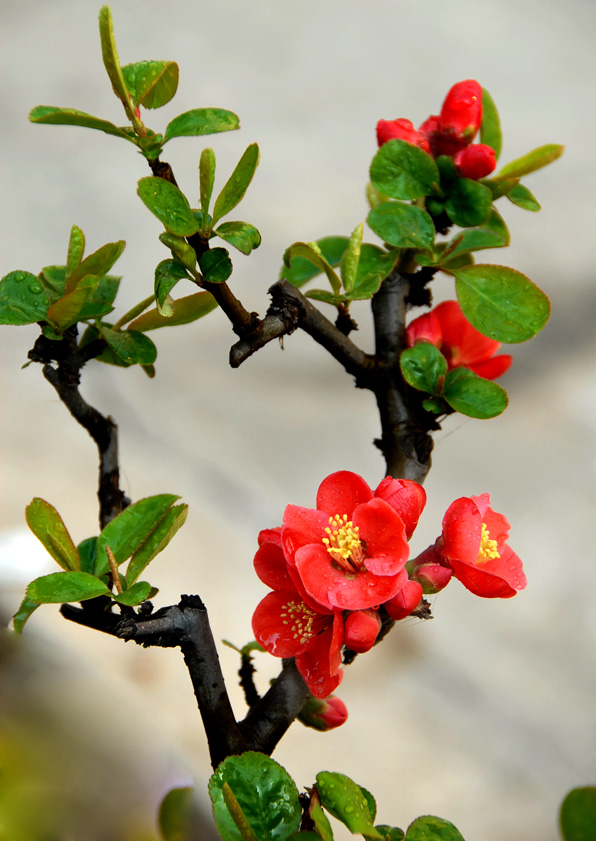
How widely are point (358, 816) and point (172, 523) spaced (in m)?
0.13

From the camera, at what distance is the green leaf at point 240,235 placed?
312mm

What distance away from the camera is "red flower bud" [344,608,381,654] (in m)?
0.29

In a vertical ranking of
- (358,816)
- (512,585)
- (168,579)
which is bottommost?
(358,816)

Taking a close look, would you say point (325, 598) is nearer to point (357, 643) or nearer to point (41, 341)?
point (357, 643)

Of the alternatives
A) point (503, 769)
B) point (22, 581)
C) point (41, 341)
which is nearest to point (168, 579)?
point (22, 581)

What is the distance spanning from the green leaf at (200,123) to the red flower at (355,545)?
0.49 ft

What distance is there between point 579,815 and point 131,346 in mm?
270

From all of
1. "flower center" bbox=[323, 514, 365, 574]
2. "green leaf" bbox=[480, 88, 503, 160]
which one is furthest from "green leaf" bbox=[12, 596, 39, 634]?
"green leaf" bbox=[480, 88, 503, 160]

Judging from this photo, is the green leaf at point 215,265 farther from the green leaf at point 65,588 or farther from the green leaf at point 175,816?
the green leaf at point 175,816

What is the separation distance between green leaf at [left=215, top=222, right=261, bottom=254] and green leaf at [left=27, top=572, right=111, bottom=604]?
0.46 ft

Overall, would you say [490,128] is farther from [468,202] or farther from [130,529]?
[130,529]

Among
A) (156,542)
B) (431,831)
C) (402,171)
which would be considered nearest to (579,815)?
(431,831)

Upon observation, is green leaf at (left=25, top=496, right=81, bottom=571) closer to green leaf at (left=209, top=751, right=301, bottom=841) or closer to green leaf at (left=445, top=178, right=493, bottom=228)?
green leaf at (left=209, top=751, right=301, bottom=841)

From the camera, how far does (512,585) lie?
1.08 ft
